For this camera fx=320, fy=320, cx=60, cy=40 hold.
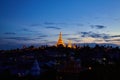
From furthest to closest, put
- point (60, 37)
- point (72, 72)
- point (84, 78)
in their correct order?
point (60, 37), point (72, 72), point (84, 78)

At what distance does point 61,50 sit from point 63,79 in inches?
2452

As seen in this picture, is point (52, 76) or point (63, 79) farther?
point (63, 79)

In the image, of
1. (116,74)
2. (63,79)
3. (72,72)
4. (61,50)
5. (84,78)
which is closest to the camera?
(116,74)

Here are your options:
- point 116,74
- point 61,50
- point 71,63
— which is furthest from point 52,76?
point 61,50

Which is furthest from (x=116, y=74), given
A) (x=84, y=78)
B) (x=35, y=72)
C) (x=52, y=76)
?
(x=35, y=72)

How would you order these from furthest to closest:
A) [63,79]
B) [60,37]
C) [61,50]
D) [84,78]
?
[60,37] → [61,50] → [63,79] → [84,78]

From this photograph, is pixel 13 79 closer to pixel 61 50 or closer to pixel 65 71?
pixel 65 71

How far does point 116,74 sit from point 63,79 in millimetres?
11142

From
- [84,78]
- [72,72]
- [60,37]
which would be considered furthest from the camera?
[60,37]

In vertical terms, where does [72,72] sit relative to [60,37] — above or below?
below

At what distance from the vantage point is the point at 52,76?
3212cm

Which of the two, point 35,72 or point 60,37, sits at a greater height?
point 60,37

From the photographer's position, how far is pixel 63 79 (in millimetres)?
35344

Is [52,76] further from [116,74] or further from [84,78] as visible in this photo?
[116,74]
